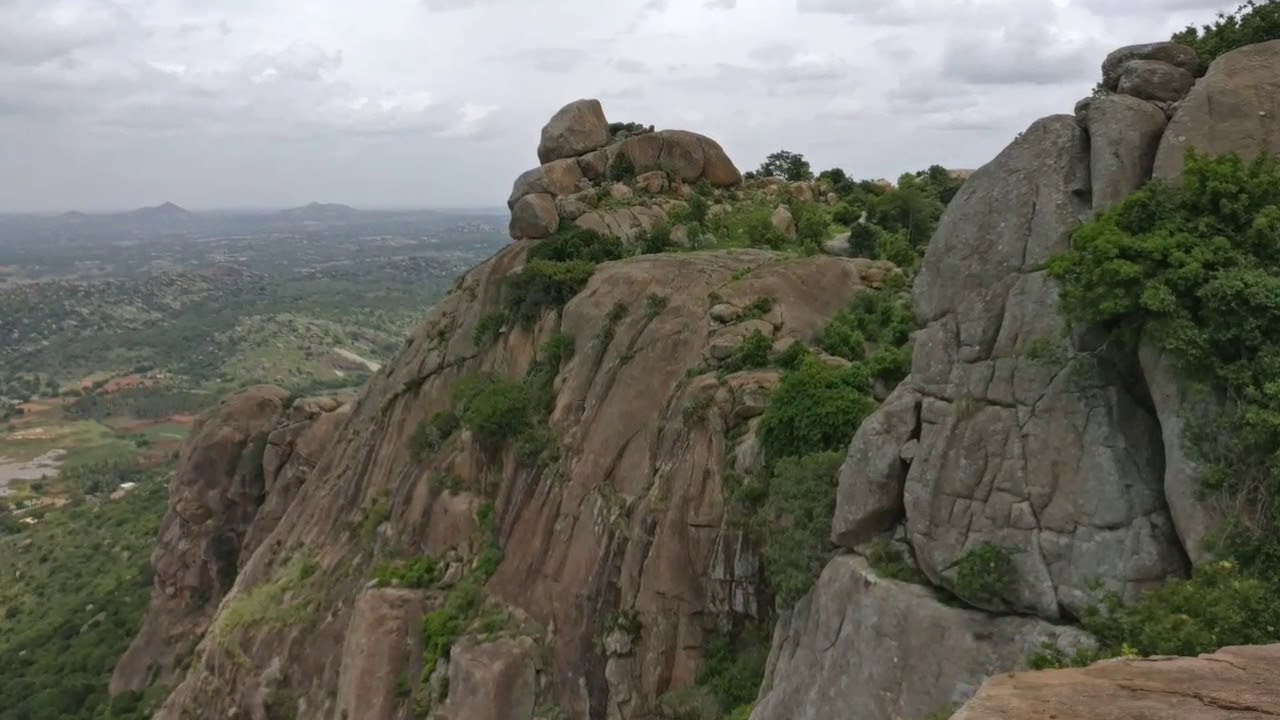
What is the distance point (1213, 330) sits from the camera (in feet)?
40.4

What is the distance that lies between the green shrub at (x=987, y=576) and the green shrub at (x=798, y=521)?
365 cm

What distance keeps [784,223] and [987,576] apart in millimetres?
24031

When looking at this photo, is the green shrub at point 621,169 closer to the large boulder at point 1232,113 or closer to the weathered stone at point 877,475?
the weathered stone at point 877,475

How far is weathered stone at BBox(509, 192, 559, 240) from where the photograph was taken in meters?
36.0

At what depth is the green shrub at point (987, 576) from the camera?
13.6 m

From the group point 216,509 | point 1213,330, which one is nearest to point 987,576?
point 1213,330

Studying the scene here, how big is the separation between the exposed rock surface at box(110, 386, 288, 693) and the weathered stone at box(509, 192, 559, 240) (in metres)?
24.0

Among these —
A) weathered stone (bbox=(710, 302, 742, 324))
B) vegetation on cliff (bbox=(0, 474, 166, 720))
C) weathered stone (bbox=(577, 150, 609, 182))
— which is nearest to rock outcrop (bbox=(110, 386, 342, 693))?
vegetation on cliff (bbox=(0, 474, 166, 720))

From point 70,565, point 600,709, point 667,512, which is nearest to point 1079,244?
point 667,512

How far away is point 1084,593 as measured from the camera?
12938 mm

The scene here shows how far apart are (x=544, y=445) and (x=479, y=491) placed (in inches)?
130

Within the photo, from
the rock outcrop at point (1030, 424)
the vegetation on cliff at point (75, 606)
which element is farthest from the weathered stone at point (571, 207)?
the vegetation on cliff at point (75, 606)

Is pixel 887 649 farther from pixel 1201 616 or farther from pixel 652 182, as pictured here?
pixel 652 182

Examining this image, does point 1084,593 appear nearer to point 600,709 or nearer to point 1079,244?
point 1079,244
